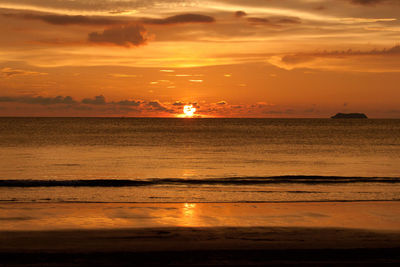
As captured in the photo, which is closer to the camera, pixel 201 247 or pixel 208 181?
pixel 201 247

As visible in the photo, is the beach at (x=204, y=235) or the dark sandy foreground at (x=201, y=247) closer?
the dark sandy foreground at (x=201, y=247)

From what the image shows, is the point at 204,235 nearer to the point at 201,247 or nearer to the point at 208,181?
the point at 201,247

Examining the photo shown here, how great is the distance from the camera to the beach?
11.8m

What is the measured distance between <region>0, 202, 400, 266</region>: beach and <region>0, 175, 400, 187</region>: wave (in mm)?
9817

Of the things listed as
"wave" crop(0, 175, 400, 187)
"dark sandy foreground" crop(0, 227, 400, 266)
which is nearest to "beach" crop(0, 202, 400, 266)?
Result: "dark sandy foreground" crop(0, 227, 400, 266)

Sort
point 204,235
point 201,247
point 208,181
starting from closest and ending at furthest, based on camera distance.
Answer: point 201,247 → point 204,235 → point 208,181

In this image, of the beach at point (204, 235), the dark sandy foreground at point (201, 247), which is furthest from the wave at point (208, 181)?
the dark sandy foreground at point (201, 247)

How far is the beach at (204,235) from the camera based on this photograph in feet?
38.8

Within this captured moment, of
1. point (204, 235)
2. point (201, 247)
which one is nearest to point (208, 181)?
point (204, 235)

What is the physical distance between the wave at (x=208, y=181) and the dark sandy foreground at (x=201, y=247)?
1557 cm

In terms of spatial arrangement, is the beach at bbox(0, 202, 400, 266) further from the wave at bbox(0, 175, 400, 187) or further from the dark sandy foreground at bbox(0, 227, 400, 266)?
the wave at bbox(0, 175, 400, 187)

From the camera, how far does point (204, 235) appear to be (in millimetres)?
14547

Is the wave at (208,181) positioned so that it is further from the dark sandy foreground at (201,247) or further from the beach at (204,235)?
the dark sandy foreground at (201,247)

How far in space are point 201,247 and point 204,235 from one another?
5.01ft
